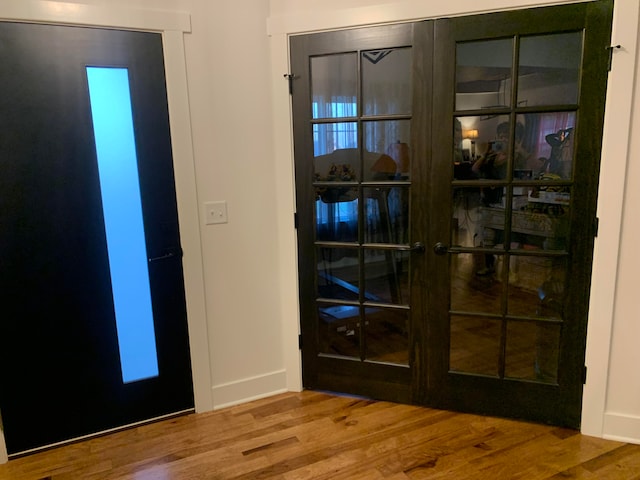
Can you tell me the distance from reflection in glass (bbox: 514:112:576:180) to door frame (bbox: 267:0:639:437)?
0.14m

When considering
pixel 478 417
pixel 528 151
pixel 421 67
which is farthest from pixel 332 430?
pixel 421 67

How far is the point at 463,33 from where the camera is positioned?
83.6 inches

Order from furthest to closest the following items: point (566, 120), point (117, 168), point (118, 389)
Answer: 1. point (118, 389)
2. point (117, 168)
3. point (566, 120)

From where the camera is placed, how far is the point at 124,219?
2256 millimetres

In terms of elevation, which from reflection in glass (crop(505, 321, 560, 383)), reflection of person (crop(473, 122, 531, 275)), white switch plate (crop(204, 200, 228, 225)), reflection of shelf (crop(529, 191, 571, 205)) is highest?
reflection of person (crop(473, 122, 531, 275))

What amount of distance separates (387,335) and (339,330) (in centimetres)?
29

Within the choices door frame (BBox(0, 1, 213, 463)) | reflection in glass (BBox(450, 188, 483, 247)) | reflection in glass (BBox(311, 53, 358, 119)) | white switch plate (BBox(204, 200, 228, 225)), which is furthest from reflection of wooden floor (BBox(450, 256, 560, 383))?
door frame (BBox(0, 1, 213, 463))

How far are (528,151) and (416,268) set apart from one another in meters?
0.80

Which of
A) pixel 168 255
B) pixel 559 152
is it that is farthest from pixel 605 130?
pixel 168 255

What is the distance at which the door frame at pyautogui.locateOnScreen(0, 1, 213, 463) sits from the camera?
1.98 meters

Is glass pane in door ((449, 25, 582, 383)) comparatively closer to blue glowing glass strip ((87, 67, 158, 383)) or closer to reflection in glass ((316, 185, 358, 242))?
reflection in glass ((316, 185, 358, 242))

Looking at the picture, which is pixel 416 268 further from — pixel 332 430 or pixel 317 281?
pixel 332 430

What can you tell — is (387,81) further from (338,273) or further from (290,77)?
(338,273)

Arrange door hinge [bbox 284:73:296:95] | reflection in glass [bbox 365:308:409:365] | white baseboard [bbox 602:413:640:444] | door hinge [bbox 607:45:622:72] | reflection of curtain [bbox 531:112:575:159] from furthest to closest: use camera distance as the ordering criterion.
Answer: reflection in glass [bbox 365:308:409:365]
door hinge [bbox 284:73:296:95]
white baseboard [bbox 602:413:640:444]
reflection of curtain [bbox 531:112:575:159]
door hinge [bbox 607:45:622:72]
